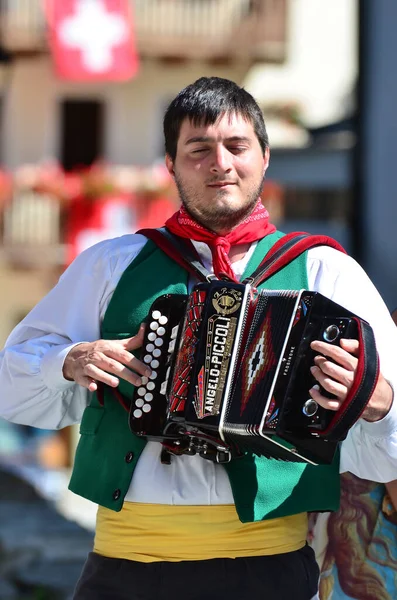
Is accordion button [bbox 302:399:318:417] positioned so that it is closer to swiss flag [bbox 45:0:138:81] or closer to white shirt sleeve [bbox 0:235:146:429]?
white shirt sleeve [bbox 0:235:146:429]

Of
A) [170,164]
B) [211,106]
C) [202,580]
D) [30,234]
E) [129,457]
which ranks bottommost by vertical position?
[30,234]

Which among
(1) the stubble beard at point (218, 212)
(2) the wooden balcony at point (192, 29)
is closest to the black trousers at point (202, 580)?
(1) the stubble beard at point (218, 212)

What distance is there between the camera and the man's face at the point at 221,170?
2635mm

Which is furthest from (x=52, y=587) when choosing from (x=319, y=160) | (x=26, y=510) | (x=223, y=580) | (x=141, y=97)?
(x=141, y=97)

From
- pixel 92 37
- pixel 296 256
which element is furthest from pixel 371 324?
pixel 92 37

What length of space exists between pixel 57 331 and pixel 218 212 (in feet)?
1.48

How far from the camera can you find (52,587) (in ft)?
20.8

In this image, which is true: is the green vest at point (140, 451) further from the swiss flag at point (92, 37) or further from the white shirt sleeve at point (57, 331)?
the swiss flag at point (92, 37)

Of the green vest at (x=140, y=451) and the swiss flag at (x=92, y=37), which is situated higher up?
the swiss flag at (x=92, y=37)

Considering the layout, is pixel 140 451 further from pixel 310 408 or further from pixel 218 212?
pixel 218 212

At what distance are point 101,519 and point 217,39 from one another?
46.8ft

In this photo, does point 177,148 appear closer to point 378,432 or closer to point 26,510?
point 378,432

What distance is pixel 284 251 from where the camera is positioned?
8.63ft

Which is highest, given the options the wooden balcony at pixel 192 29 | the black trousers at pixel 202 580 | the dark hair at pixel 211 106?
the wooden balcony at pixel 192 29
